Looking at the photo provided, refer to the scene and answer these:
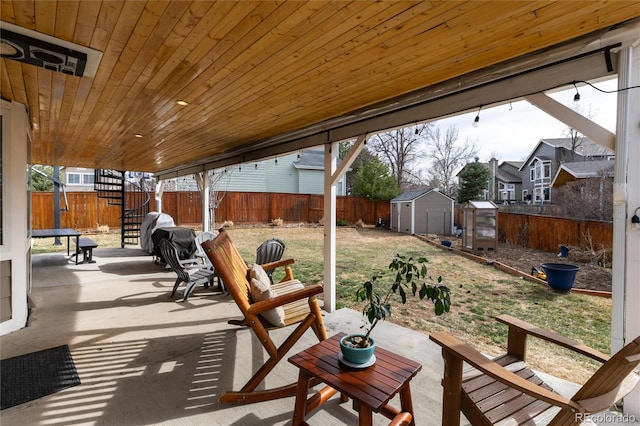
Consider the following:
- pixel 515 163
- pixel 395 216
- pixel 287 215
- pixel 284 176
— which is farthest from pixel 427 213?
pixel 515 163

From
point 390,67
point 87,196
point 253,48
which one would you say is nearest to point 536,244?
point 390,67

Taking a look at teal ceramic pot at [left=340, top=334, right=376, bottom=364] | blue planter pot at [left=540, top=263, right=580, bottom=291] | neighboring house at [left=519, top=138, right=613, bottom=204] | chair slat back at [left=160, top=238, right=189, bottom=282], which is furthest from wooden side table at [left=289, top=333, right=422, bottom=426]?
neighboring house at [left=519, top=138, right=613, bottom=204]

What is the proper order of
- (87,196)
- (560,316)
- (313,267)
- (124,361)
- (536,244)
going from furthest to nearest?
1. (87,196)
2. (536,244)
3. (313,267)
4. (560,316)
5. (124,361)

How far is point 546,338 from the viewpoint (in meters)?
1.76

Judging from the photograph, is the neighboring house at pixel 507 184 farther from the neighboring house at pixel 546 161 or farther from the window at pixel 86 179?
the window at pixel 86 179

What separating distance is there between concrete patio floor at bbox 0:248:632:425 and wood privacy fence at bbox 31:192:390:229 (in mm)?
8397

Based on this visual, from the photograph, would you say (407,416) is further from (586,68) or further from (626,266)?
(586,68)

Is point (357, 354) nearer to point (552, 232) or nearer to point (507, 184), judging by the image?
point (552, 232)

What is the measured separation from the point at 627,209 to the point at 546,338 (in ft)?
3.04

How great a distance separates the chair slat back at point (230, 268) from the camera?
222 cm

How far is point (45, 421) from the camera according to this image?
1.99 meters

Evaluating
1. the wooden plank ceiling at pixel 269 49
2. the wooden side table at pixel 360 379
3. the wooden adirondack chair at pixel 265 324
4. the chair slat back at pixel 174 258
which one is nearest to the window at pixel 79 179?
the wooden plank ceiling at pixel 269 49

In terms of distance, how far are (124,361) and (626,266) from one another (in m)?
3.78

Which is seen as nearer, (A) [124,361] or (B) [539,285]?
(A) [124,361]
